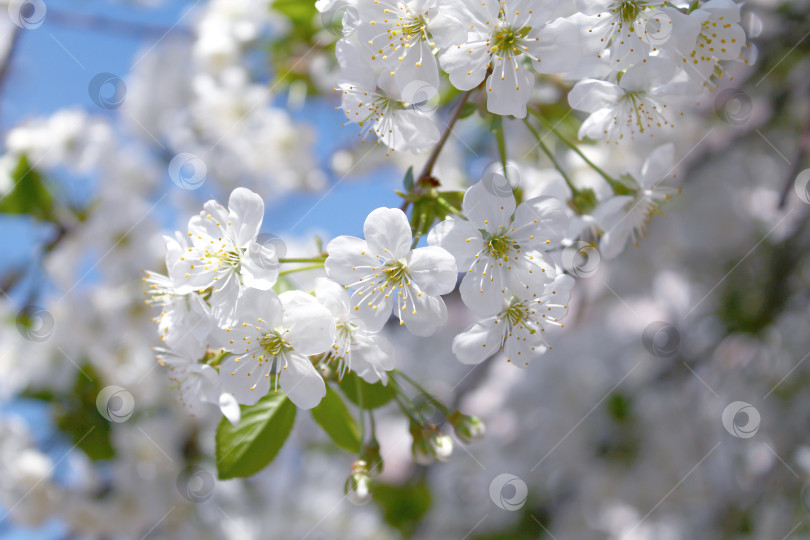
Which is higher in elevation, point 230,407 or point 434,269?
point 434,269

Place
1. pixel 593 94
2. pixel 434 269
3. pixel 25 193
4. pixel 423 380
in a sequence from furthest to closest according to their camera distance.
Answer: pixel 423 380 < pixel 25 193 < pixel 593 94 < pixel 434 269

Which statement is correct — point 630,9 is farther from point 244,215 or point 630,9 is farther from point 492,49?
point 244,215

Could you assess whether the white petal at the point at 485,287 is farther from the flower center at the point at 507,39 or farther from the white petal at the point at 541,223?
the flower center at the point at 507,39

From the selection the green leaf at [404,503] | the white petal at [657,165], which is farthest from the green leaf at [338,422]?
the green leaf at [404,503]

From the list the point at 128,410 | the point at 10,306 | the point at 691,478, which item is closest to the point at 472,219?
the point at 128,410

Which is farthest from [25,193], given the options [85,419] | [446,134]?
[446,134]

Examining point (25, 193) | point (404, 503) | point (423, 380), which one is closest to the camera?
point (25, 193)
